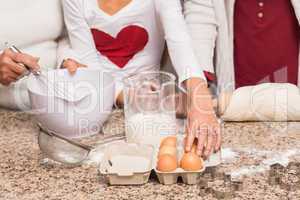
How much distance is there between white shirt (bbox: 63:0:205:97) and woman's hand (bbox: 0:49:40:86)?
0.75 ft

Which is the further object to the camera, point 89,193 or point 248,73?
point 248,73

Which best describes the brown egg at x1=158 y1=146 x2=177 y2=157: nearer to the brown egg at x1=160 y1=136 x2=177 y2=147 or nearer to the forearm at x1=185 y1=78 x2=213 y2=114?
the brown egg at x1=160 y1=136 x2=177 y2=147

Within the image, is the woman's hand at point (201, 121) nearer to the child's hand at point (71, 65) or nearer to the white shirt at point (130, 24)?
the white shirt at point (130, 24)

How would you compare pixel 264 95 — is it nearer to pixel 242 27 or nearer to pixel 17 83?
pixel 242 27

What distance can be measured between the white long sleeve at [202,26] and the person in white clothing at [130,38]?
106mm

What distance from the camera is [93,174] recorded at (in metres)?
1.21

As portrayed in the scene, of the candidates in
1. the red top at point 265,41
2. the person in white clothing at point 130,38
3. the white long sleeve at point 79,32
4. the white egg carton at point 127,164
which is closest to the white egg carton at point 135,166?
A: the white egg carton at point 127,164

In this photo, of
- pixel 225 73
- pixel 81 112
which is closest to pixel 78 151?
pixel 81 112

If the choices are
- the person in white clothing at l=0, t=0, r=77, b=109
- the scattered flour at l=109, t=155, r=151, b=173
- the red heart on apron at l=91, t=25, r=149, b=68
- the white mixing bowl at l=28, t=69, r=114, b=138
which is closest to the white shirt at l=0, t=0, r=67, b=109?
the person in white clothing at l=0, t=0, r=77, b=109

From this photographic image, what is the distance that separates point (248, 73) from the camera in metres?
1.91

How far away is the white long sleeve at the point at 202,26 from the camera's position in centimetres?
167

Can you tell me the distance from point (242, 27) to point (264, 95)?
0.50m

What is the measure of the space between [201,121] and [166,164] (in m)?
0.23

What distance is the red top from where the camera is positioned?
1797mm
